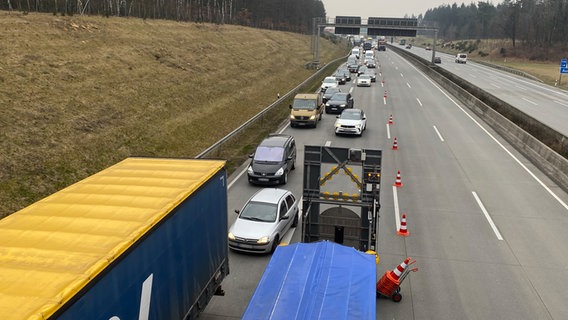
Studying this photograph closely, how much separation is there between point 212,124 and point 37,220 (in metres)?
21.8

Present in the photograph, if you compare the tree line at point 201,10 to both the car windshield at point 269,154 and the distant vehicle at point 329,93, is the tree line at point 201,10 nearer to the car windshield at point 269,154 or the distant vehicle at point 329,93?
the distant vehicle at point 329,93

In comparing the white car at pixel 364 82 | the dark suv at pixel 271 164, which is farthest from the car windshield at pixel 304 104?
the white car at pixel 364 82

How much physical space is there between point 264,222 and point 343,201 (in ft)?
8.44

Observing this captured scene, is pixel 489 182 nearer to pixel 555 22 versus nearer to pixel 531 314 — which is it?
pixel 531 314

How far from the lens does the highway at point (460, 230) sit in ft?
32.8

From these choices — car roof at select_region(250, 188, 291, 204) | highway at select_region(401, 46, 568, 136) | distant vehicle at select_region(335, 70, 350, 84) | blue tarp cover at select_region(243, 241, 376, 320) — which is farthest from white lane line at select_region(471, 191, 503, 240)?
distant vehicle at select_region(335, 70, 350, 84)

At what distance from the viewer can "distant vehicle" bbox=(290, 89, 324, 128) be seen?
2753 cm

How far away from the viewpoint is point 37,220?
6109 mm

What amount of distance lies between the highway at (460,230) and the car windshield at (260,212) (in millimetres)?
1177

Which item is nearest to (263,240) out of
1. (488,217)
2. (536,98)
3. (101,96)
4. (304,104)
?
(488,217)

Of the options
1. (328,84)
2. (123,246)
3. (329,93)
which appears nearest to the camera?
(123,246)

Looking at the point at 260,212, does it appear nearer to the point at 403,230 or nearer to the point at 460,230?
the point at 403,230

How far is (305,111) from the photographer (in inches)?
1089

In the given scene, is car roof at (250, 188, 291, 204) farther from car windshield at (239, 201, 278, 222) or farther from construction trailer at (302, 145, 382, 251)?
construction trailer at (302, 145, 382, 251)
